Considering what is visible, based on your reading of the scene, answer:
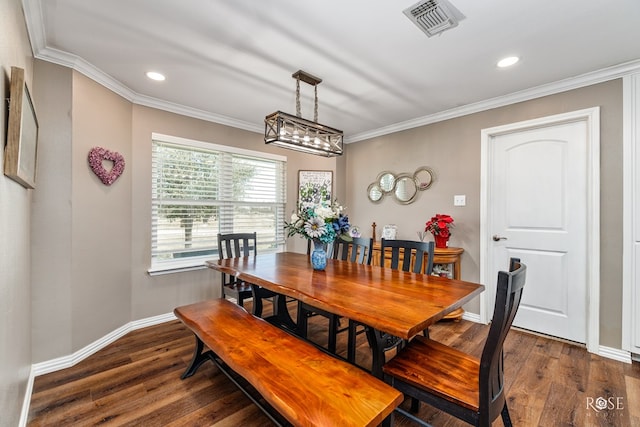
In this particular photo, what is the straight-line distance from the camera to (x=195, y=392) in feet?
6.39

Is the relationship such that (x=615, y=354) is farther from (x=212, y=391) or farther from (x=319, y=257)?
(x=212, y=391)

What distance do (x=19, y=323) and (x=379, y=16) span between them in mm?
2838

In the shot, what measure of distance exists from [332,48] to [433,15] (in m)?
0.71

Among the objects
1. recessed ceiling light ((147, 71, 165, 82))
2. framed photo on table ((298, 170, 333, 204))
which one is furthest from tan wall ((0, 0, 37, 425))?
framed photo on table ((298, 170, 333, 204))

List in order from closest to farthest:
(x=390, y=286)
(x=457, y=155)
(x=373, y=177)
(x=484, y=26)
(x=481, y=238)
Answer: (x=390, y=286) < (x=484, y=26) < (x=481, y=238) < (x=457, y=155) < (x=373, y=177)

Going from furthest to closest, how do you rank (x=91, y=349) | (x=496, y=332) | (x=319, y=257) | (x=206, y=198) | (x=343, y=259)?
1. (x=206, y=198)
2. (x=343, y=259)
3. (x=91, y=349)
4. (x=319, y=257)
5. (x=496, y=332)

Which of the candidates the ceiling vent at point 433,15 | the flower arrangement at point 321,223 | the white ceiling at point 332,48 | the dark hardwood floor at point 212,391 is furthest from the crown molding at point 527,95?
the dark hardwood floor at point 212,391

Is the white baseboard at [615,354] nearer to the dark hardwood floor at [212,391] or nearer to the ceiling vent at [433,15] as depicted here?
the dark hardwood floor at [212,391]

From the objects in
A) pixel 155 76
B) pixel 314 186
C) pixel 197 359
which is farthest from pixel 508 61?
pixel 197 359

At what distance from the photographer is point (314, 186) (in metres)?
4.38

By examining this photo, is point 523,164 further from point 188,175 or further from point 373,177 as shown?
point 188,175

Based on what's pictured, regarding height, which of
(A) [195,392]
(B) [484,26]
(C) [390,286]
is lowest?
(A) [195,392]

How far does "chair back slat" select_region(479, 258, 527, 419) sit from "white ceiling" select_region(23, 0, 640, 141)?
1628 millimetres

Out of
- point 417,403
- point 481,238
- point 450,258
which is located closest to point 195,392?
point 417,403
